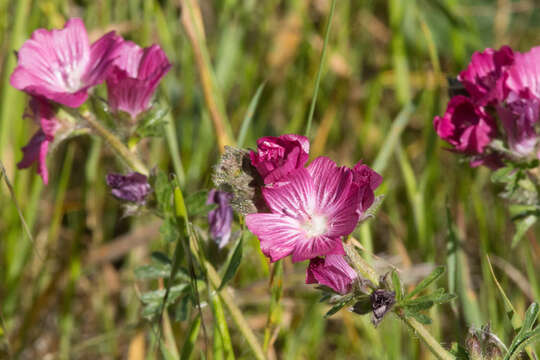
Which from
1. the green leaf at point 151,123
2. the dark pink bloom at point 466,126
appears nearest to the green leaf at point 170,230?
the green leaf at point 151,123

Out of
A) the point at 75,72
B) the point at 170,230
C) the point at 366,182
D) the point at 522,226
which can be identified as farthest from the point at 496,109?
the point at 75,72

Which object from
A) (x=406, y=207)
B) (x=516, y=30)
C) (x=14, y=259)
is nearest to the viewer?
(x=14, y=259)

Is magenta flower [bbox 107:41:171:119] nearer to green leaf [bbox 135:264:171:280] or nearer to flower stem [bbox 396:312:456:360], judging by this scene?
green leaf [bbox 135:264:171:280]

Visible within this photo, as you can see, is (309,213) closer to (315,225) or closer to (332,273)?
(315,225)

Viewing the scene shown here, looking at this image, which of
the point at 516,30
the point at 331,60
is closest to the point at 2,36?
the point at 331,60

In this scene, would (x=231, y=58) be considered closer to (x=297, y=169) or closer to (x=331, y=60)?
(x=331, y=60)
